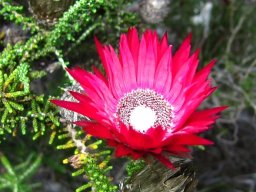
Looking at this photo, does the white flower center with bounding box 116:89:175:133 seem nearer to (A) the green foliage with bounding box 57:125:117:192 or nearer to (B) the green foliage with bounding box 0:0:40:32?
(A) the green foliage with bounding box 57:125:117:192

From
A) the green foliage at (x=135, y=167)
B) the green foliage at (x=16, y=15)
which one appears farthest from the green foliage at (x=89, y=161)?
the green foliage at (x=16, y=15)

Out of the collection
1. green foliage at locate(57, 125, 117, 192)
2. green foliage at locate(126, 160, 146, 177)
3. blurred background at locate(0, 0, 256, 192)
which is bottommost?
green foliage at locate(126, 160, 146, 177)

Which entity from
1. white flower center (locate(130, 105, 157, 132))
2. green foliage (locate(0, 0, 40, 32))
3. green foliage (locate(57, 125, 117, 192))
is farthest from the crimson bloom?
green foliage (locate(0, 0, 40, 32))

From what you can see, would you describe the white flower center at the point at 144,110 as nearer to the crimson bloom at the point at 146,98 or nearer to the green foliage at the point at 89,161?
the crimson bloom at the point at 146,98

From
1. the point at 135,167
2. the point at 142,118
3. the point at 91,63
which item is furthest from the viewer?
the point at 91,63

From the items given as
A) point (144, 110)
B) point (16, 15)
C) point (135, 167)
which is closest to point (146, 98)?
point (144, 110)

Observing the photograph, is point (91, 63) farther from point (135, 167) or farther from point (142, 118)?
point (135, 167)

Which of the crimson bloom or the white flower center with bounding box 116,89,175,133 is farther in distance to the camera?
the white flower center with bounding box 116,89,175,133
